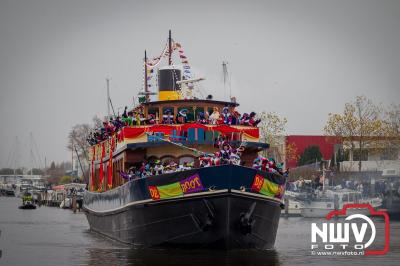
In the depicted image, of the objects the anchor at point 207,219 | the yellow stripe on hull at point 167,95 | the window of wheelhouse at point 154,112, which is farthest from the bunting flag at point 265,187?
the yellow stripe on hull at point 167,95

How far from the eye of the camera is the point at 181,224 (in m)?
34.8

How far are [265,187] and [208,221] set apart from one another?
2678 millimetres

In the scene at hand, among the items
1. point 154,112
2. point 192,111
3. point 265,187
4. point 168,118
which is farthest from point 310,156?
point 265,187

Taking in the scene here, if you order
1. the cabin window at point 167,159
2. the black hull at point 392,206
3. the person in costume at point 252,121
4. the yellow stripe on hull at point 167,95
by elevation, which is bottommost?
the black hull at point 392,206

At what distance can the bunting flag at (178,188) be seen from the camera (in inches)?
1336

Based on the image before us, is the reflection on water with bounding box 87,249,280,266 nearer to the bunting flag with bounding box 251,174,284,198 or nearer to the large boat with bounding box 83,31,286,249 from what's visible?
the large boat with bounding box 83,31,286,249

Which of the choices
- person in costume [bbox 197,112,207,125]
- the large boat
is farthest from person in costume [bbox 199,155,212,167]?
person in costume [bbox 197,112,207,125]

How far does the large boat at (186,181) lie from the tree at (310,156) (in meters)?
57.6

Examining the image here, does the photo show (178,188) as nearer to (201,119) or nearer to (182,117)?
(201,119)

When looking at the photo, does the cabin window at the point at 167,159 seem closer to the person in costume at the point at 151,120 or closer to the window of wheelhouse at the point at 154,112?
the person in costume at the point at 151,120

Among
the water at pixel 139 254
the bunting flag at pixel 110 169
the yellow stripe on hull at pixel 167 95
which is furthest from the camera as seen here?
the yellow stripe on hull at pixel 167 95

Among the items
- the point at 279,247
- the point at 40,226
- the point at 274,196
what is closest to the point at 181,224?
the point at 274,196

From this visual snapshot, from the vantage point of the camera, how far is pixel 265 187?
1391 inches

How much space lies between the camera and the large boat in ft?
112
